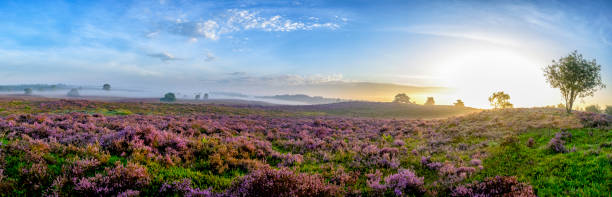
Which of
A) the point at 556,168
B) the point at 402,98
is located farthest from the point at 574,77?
the point at 402,98

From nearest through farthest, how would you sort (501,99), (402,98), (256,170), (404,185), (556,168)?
(404,185)
(256,170)
(556,168)
(501,99)
(402,98)

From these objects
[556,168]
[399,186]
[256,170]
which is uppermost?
[556,168]

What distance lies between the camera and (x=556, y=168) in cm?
807

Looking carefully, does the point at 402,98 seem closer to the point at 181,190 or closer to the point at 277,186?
the point at 277,186

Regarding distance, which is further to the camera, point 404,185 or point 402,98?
point 402,98

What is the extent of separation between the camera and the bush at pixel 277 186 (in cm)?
547

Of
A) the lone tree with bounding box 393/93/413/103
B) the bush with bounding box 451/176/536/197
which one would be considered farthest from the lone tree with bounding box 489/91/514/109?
the bush with bounding box 451/176/536/197

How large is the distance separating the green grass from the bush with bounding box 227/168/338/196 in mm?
5664

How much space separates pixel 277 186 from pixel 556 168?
9.45 m

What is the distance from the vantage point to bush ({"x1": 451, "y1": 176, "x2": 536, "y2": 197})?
19.6 ft

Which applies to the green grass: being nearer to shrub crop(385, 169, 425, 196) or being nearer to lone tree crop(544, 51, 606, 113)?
shrub crop(385, 169, 425, 196)

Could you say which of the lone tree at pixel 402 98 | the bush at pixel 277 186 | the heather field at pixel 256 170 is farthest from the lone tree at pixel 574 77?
the lone tree at pixel 402 98

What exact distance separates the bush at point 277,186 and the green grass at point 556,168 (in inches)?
223

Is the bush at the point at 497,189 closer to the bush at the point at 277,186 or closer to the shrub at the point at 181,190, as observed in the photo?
the bush at the point at 277,186
